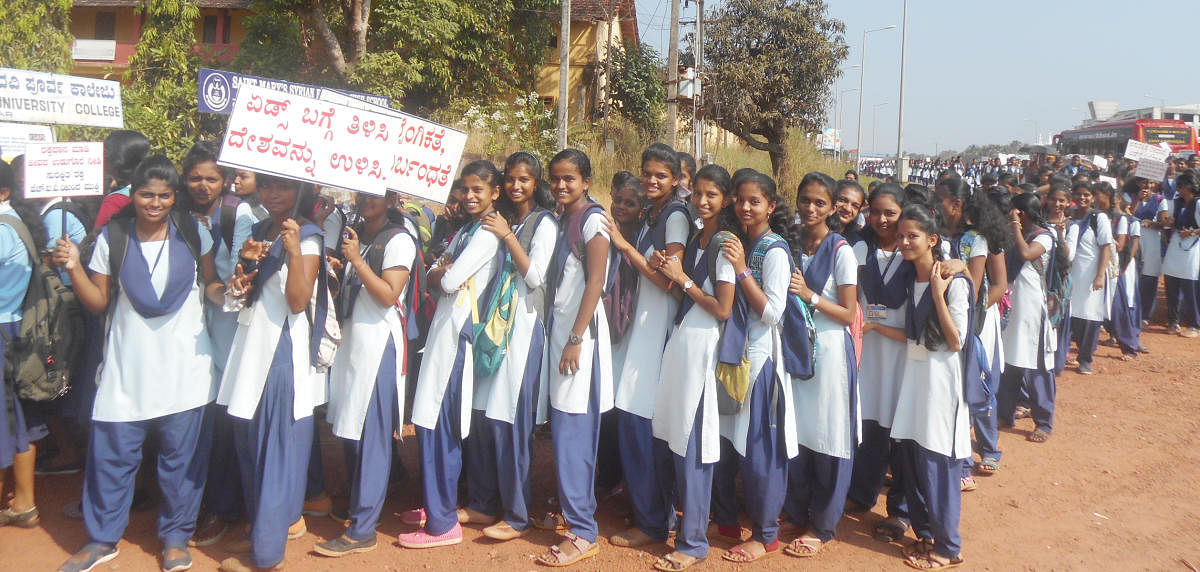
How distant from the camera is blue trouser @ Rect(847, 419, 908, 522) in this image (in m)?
4.05

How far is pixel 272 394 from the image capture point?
3340mm

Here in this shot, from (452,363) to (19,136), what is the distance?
2.85m

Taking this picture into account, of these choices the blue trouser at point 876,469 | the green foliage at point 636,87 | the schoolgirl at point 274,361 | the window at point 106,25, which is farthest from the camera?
the window at point 106,25

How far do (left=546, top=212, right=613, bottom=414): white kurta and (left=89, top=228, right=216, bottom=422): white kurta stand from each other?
154cm

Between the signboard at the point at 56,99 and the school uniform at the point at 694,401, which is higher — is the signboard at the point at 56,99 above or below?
above

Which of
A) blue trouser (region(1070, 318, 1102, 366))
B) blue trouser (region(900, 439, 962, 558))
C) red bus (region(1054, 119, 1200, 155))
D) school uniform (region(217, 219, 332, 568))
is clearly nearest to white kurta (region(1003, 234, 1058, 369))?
blue trouser (region(900, 439, 962, 558))

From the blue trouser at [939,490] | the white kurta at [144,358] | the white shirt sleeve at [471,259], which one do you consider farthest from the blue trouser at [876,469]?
the white kurta at [144,358]

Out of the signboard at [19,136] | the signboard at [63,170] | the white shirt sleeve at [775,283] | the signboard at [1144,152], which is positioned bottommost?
the white shirt sleeve at [775,283]

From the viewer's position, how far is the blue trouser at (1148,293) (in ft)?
30.6

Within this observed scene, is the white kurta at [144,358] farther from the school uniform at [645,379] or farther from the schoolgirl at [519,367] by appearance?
the school uniform at [645,379]

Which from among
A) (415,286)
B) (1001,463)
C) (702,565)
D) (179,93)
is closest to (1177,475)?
(1001,463)

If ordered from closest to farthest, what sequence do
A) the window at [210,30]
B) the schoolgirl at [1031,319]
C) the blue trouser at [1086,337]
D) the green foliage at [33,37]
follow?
1. the schoolgirl at [1031,319]
2. the blue trouser at [1086,337]
3. the green foliage at [33,37]
4. the window at [210,30]

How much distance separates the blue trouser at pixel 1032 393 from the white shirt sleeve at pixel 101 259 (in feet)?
17.2

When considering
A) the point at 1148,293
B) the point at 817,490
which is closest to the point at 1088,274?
the point at 1148,293
